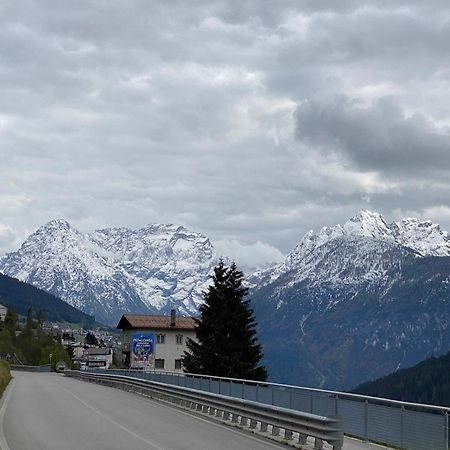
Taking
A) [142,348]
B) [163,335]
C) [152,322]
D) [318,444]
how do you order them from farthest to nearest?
[152,322] < [163,335] < [142,348] < [318,444]

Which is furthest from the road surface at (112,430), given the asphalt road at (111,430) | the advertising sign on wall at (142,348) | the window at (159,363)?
the window at (159,363)

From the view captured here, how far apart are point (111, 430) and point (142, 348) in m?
61.7

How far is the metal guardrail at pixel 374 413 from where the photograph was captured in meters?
17.6

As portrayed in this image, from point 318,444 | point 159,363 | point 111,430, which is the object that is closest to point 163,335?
point 159,363

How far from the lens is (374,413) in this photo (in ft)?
68.5

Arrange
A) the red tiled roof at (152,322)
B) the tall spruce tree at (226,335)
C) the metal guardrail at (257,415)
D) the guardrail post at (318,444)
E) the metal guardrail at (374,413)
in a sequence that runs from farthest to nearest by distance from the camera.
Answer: the red tiled roof at (152,322)
the tall spruce tree at (226,335)
the guardrail post at (318,444)
the metal guardrail at (257,415)
the metal guardrail at (374,413)

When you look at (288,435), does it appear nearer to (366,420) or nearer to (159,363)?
(366,420)

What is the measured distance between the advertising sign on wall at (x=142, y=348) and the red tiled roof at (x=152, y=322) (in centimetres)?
3066

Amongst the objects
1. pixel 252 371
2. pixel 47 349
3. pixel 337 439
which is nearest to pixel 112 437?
pixel 337 439

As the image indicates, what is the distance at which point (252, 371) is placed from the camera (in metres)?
64.4

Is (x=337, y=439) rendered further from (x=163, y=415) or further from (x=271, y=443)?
(x=163, y=415)

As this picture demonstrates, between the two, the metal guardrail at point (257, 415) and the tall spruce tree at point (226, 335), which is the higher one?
the tall spruce tree at point (226, 335)

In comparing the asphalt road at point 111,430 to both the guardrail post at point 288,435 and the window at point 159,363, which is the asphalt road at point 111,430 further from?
the window at point 159,363

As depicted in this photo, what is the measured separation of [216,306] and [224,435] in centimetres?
4780
